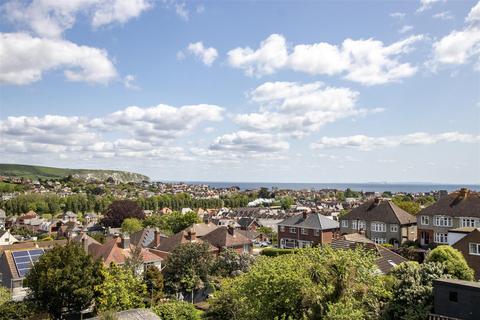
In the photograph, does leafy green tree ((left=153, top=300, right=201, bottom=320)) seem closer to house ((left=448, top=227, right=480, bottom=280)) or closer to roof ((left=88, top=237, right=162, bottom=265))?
roof ((left=88, top=237, right=162, bottom=265))

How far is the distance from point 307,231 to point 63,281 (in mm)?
39882

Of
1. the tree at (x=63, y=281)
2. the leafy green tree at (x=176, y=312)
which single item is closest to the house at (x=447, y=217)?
the leafy green tree at (x=176, y=312)

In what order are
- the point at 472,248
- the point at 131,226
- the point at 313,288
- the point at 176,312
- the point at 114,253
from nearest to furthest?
the point at 313,288
the point at 176,312
the point at 472,248
the point at 114,253
the point at 131,226

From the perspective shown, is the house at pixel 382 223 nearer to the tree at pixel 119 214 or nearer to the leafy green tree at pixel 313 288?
the leafy green tree at pixel 313 288

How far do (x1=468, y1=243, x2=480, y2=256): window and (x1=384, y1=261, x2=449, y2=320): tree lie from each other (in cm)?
1632

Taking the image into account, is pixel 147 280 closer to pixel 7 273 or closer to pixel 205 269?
pixel 205 269

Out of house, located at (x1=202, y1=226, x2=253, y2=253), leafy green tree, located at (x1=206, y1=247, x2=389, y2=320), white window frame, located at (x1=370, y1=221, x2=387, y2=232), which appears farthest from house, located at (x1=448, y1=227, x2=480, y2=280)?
house, located at (x1=202, y1=226, x2=253, y2=253)

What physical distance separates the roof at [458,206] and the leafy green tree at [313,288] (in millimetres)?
34970

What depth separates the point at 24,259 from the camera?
44594mm

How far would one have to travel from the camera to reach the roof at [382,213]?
60031mm

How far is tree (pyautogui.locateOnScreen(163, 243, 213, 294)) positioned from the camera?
130ft

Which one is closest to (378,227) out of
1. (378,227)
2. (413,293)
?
(378,227)

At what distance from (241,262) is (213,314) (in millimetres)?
11764

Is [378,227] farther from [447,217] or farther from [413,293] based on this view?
[413,293]
